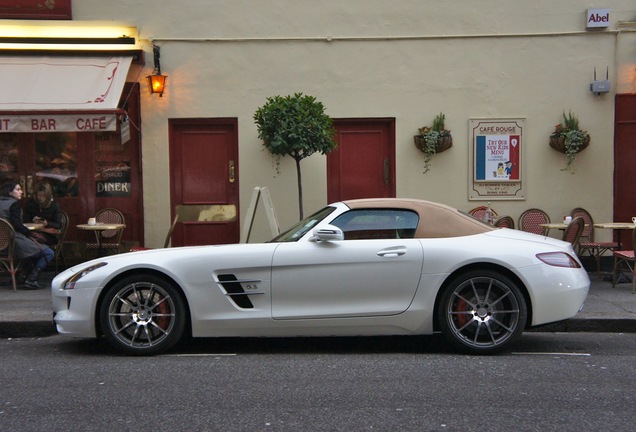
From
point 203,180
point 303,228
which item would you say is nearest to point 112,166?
point 203,180

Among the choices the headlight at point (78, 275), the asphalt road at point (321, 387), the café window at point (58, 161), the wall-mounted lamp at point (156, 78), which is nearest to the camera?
the asphalt road at point (321, 387)

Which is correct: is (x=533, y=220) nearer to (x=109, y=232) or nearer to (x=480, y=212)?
(x=480, y=212)

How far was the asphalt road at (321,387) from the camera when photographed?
4297 mm

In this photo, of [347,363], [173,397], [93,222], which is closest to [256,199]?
[93,222]

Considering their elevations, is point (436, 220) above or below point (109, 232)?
above

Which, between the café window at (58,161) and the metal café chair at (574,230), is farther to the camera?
the café window at (58,161)

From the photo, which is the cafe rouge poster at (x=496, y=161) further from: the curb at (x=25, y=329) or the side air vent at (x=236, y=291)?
the curb at (x=25, y=329)

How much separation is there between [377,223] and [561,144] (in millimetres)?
5576

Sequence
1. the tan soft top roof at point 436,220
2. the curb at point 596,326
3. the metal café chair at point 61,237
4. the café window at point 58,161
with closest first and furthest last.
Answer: the tan soft top roof at point 436,220 < the curb at point 596,326 < the metal café chair at point 61,237 < the café window at point 58,161

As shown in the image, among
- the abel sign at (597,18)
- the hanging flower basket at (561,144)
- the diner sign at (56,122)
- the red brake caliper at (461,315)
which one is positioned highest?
the abel sign at (597,18)

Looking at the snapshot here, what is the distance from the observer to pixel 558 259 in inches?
235

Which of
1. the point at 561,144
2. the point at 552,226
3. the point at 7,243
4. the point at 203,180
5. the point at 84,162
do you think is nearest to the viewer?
the point at 7,243

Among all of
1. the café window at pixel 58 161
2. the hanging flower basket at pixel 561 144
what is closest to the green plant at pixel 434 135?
the hanging flower basket at pixel 561 144

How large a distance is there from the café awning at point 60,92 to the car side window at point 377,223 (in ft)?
15.4
